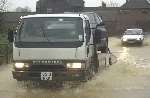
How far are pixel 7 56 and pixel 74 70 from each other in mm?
9547

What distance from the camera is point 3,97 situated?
12000 mm

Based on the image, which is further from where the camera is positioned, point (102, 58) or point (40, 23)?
point (102, 58)

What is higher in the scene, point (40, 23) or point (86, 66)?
point (40, 23)

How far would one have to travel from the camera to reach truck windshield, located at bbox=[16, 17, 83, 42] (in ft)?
41.7

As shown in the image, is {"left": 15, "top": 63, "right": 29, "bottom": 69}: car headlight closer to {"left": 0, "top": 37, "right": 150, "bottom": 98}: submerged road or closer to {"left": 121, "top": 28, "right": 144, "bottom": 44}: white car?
{"left": 0, "top": 37, "right": 150, "bottom": 98}: submerged road

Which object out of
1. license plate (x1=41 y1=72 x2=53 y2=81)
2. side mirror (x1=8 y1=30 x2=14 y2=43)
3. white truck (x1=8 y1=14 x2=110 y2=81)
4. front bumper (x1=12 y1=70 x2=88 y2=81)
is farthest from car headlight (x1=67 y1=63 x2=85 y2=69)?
side mirror (x1=8 y1=30 x2=14 y2=43)

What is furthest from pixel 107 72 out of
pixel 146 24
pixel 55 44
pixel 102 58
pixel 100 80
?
pixel 146 24

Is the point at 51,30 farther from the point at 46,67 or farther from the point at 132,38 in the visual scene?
the point at 132,38

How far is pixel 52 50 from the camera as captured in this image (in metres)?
12.3

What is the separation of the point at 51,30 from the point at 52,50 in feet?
2.87

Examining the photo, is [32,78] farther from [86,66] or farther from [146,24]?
[146,24]

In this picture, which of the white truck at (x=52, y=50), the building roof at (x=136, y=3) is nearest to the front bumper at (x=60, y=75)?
the white truck at (x=52, y=50)

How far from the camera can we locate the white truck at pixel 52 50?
12.3m

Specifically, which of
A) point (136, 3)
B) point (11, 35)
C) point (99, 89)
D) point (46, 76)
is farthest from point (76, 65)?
point (136, 3)
